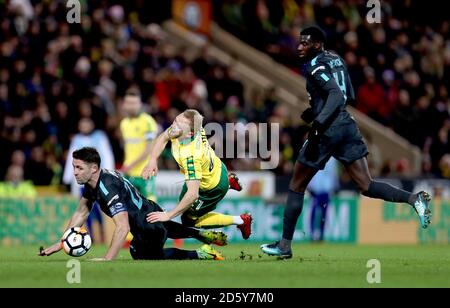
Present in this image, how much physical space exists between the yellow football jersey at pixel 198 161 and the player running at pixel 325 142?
0.96 meters

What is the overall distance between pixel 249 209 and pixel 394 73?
7558mm

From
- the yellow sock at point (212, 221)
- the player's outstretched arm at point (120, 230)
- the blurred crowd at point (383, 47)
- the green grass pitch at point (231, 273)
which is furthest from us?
the blurred crowd at point (383, 47)

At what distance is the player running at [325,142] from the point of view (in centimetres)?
1185

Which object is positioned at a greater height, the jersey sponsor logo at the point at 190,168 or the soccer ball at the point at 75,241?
the jersey sponsor logo at the point at 190,168

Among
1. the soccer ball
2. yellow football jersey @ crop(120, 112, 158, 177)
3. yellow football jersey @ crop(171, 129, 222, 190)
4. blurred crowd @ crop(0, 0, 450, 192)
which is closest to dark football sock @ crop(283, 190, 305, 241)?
yellow football jersey @ crop(171, 129, 222, 190)

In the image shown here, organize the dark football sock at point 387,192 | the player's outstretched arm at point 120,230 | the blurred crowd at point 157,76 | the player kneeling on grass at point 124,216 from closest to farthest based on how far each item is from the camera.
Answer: the player's outstretched arm at point 120,230 < the player kneeling on grass at point 124,216 < the dark football sock at point 387,192 < the blurred crowd at point 157,76

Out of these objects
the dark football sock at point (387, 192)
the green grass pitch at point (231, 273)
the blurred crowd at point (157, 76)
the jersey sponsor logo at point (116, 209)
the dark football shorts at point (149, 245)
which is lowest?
the green grass pitch at point (231, 273)

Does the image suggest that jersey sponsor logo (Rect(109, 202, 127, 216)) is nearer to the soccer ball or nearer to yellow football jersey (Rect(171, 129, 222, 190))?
the soccer ball

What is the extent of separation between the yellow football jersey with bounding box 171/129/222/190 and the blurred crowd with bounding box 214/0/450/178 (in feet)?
39.7

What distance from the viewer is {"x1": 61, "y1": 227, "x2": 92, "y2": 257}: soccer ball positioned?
11.6 meters

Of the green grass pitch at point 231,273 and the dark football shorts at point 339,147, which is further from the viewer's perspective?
the dark football shorts at point 339,147

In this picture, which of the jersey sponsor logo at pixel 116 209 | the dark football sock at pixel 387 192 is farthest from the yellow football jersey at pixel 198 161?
the dark football sock at pixel 387 192

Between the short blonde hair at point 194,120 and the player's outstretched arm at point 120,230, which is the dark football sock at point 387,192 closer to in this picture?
the short blonde hair at point 194,120

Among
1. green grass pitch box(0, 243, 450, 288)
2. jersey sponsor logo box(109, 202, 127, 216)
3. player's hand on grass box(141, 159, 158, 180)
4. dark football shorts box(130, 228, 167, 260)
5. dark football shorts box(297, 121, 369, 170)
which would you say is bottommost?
green grass pitch box(0, 243, 450, 288)
